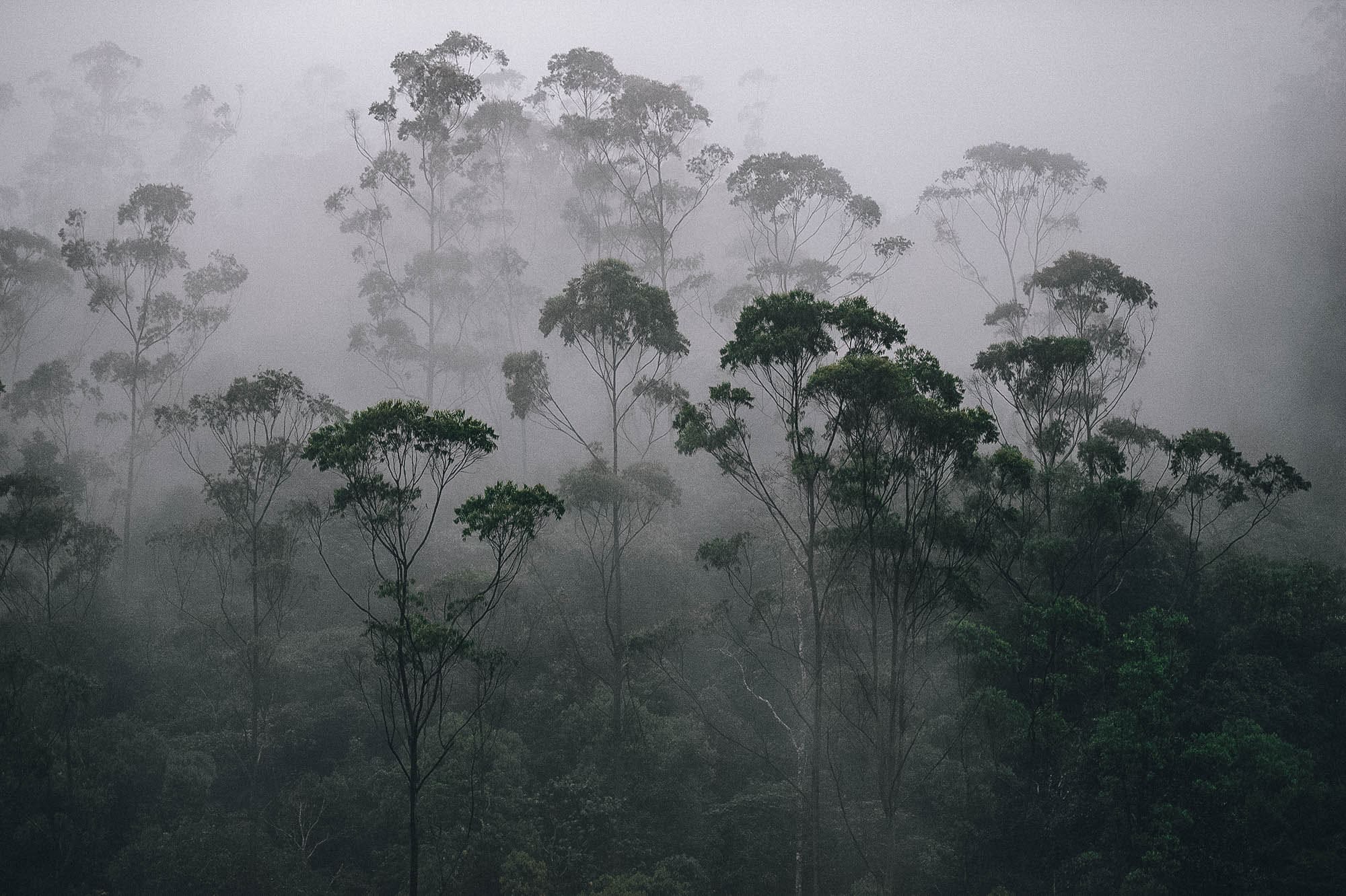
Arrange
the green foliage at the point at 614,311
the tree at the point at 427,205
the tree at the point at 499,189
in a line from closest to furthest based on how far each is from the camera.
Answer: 1. the green foliage at the point at 614,311
2. the tree at the point at 427,205
3. the tree at the point at 499,189

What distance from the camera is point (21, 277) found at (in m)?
35.1

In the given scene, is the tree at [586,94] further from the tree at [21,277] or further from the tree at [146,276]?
the tree at [21,277]

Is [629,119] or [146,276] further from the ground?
[629,119]

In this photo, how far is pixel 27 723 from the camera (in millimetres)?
17359

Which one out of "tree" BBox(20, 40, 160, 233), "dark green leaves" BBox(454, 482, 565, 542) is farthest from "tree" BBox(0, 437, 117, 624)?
"tree" BBox(20, 40, 160, 233)

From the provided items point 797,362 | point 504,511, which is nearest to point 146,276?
point 504,511

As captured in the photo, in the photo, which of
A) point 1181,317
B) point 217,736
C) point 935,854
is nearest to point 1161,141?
point 1181,317

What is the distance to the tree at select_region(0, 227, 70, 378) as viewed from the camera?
34.4 meters

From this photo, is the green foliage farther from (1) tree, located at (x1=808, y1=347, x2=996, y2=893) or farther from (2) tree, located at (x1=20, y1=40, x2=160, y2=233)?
(2) tree, located at (x1=20, y1=40, x2=160, y2=233)

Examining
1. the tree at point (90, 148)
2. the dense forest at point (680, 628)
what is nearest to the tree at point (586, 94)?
the dense forest at point (680, 628)

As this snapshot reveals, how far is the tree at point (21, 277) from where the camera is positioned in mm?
34406

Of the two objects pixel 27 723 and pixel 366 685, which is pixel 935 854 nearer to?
pixel 366 685

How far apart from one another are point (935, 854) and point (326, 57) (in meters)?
144

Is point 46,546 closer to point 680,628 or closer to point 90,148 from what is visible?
point 680,628
